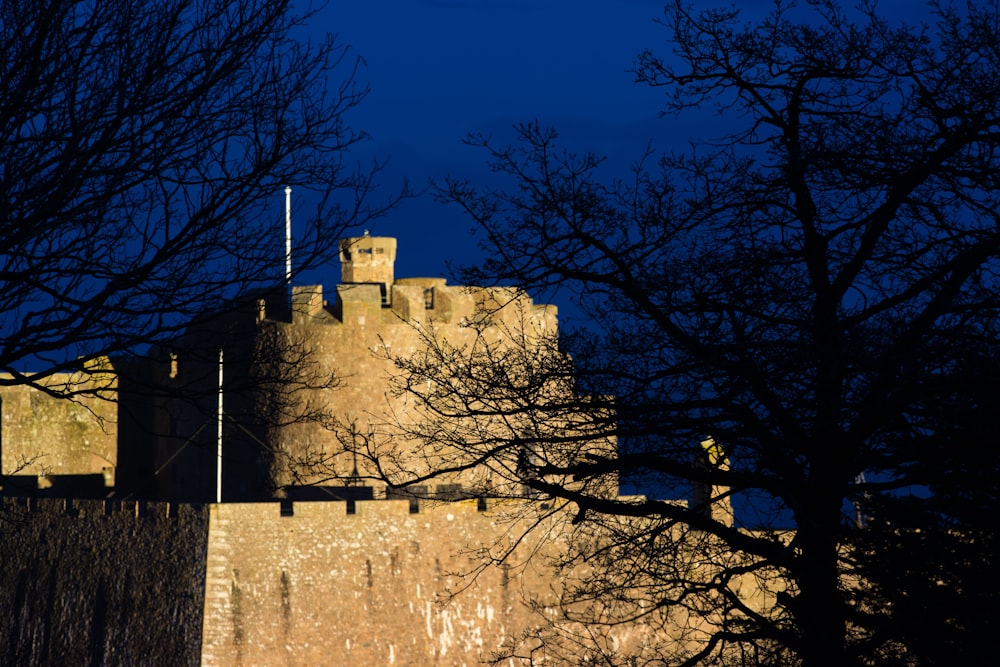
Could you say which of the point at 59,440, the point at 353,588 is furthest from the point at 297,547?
the point at 59,440

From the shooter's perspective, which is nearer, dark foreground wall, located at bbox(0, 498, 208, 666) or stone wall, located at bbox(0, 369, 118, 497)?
dark foreground wall, located at bbox(0, 498, 208, 666)

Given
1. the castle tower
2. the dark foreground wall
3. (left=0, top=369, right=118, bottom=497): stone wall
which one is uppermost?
the castle tower

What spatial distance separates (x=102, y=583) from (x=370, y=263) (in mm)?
6467

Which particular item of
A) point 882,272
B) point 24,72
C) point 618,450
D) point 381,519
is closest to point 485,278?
point 618,450

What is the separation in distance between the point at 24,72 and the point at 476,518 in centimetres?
1442

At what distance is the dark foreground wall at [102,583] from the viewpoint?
2042 cm

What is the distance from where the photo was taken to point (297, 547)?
20703 millimetres

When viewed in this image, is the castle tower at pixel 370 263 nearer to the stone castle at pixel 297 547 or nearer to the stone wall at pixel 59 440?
the stone castle at pixel 297 547

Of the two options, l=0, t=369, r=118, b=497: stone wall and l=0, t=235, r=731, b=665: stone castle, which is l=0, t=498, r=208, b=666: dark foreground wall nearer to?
l=0, t=235, r=731, b=665: stone castle

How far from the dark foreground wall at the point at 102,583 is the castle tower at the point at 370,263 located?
17.0 feet

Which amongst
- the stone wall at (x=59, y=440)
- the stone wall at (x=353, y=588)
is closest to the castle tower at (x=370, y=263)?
the stone wall at (x=353, y=588)

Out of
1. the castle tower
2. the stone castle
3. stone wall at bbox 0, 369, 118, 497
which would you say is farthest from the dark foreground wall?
the castle tower

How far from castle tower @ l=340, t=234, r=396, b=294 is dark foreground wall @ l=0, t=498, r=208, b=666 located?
5188mm

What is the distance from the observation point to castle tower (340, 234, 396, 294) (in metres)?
24.0
